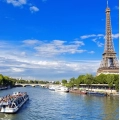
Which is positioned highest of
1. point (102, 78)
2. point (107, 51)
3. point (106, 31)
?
point (106, 31)

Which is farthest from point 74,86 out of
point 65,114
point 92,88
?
point 65,114

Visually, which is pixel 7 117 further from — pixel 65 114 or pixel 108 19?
pixel 108 19

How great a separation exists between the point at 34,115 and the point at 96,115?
5981 mm

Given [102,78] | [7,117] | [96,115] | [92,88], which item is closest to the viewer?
[7,117]

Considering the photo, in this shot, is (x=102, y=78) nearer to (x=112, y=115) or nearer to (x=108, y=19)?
(x=108, y=19)

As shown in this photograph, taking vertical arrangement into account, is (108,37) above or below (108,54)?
above

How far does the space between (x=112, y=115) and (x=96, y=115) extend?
1.52 metres

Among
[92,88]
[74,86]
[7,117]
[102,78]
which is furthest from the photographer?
[74,86]

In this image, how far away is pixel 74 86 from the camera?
92.6m

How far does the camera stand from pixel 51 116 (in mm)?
25562

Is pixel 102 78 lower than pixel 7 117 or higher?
higher

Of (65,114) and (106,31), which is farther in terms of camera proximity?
(106,31)

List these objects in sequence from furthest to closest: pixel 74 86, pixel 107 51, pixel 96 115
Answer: pixel 74 86, pixel 107 51, pixel 96 115

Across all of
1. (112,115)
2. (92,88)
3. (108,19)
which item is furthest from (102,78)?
(112,115)
